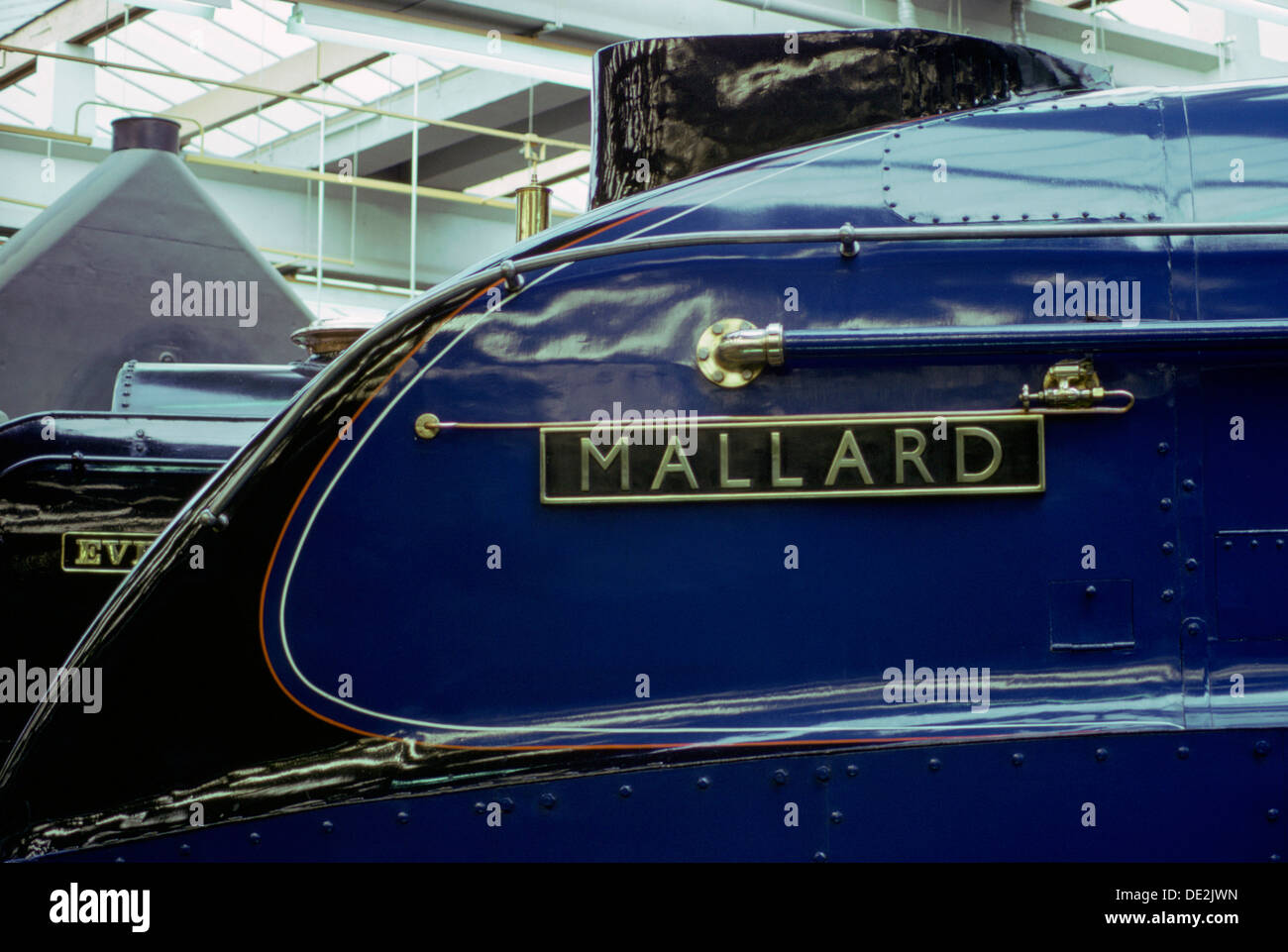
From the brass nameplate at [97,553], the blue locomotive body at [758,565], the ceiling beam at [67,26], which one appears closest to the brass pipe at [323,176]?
the ceiling beam at [67,26]

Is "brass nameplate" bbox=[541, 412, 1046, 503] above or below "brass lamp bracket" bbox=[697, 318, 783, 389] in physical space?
below

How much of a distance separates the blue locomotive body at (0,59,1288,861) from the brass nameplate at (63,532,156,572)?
3.32 ft

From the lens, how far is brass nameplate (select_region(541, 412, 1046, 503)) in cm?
244

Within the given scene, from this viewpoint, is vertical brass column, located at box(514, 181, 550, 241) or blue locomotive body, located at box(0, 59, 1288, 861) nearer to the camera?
blue locomotive body, located at box(0, 59, 1288, 861)

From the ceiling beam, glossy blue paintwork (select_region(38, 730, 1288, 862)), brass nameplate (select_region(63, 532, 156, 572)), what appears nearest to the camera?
glossy blue paintwork (select_region(38, 730, 1288, 862))

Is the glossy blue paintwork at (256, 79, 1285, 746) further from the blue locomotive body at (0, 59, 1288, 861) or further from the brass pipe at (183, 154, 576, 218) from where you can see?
the brass pipe at (183, 154, 576, 218)
